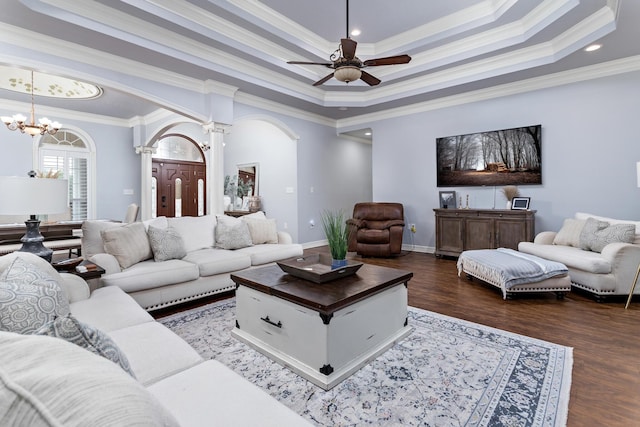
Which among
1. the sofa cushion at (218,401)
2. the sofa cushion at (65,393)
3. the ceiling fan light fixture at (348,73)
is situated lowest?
the sofa cushion at (218,401)

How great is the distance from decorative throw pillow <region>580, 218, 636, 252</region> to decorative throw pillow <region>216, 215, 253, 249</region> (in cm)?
394

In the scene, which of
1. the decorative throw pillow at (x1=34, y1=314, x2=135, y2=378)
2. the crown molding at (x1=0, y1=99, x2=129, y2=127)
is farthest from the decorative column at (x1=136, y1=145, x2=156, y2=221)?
the decorative throw pillow at (x1=34, y1=314, x2=135, y2=378)

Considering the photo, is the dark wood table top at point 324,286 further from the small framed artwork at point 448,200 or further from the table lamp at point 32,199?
the small framed artwork at point 448,200

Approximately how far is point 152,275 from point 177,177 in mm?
6312

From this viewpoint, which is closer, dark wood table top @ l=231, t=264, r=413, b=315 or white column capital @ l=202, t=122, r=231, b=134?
dark wood table top @ l=231, t=264, r=413, b=315

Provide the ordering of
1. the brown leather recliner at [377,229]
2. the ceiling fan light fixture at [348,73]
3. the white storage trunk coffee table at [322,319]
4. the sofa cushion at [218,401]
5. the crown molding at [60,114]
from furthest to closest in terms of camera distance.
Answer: the crown molding at [60,114] < the brown leather recliner at [377,229] < the ceiling fan light fixture at [348,73] < the white storage trunk coffee table at [322,319] < the sofa cushion at [218,401]

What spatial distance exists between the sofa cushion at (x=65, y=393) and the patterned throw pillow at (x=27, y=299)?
0.82 meters

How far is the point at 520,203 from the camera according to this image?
4.88 meters

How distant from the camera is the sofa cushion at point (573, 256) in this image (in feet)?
10.5

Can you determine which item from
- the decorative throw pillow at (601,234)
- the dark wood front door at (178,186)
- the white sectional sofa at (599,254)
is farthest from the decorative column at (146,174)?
the decorative throw pillow at (601,234)

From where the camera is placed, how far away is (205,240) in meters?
3.89

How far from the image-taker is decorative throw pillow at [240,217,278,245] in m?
4.23

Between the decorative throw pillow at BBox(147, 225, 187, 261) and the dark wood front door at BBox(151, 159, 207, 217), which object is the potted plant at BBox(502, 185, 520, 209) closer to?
the decorative throw pillow at BBox(147, 225, 187, 261)

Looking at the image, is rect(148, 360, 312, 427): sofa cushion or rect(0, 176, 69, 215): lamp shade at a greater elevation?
rect(0, 176, 69, 215): lamp shade
